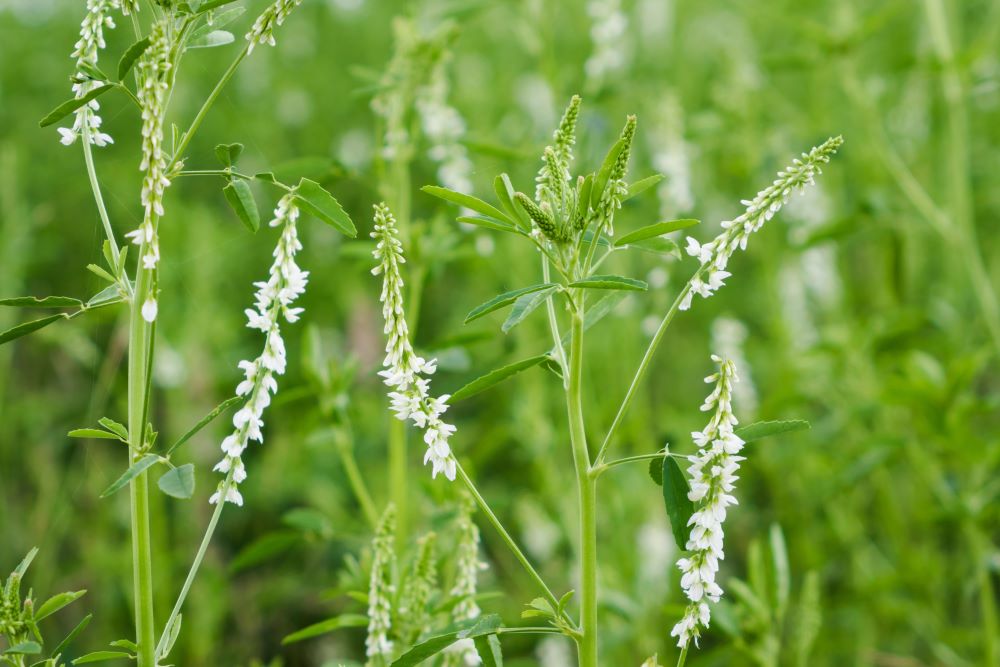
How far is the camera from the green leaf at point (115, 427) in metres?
0.88

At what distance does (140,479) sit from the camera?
917mm

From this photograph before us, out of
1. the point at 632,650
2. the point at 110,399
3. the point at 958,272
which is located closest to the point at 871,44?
the point at 958,272

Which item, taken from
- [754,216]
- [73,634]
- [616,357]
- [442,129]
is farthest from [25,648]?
[616,357]

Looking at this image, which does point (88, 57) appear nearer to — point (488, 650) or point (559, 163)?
point (559, 163)

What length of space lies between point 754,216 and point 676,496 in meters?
0.27

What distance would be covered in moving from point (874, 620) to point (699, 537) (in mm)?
1495

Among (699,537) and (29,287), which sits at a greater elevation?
(29,287)

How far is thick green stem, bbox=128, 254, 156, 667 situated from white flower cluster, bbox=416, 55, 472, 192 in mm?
776

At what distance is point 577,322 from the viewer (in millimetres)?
903

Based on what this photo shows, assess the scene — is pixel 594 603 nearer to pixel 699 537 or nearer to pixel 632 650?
pixel 699 537

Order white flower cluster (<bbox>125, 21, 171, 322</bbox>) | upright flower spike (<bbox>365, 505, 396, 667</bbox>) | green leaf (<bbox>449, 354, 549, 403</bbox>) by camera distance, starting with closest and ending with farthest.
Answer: white flower cluster (<bbox>125, 21, 171, 322</bbox>) < green leaf (<bbox>449, 354, 549, 403</bbox>) < upright flower spike (<bbox>365, 505, 396, 667</bbox>)

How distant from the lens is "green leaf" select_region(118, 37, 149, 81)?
82 cm

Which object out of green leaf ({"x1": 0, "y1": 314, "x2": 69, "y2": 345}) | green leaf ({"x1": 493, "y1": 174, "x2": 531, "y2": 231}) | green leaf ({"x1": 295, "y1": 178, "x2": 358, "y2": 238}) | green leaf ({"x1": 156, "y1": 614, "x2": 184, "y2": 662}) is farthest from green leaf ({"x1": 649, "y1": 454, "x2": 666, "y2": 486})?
green leaf ({"x1": 0, "y1": 314, "x2": 69, "y2": 345})

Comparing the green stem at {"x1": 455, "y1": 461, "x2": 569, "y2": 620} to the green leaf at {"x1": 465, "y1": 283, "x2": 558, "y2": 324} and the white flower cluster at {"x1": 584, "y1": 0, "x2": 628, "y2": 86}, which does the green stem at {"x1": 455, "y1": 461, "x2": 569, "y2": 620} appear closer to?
the green leaf at {"x1": 465, "y1": 283, "x2": 558, "y2": 324}
